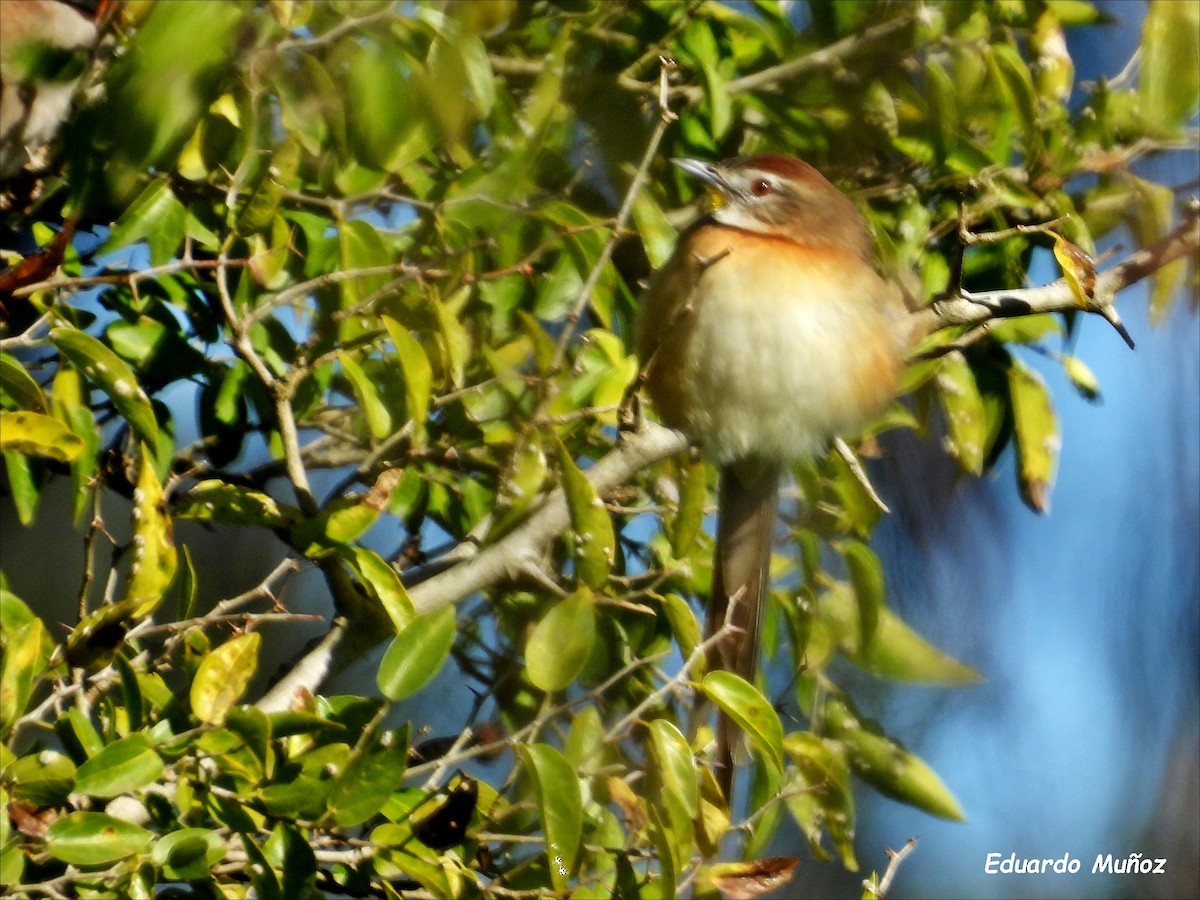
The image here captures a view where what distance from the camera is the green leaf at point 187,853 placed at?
1.84 meters

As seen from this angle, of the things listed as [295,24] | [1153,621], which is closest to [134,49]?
[295,24]

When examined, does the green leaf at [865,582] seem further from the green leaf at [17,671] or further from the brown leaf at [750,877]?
the green leaf at [17,671]

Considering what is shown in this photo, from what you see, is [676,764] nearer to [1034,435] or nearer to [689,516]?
[689,516]

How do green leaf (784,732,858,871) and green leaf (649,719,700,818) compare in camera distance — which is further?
green leaf (784,732,858,871)

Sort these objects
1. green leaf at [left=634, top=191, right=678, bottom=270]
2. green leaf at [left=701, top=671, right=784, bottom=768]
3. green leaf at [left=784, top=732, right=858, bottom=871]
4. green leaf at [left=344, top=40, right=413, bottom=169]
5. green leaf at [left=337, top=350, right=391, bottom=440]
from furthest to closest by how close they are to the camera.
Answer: green leaf at [left=634, top=191, right=678, bottom=270] < green leaf at [left=784, top=732, right=858, bottom=871] < green leaf at [left=337, top=350, right=391, bottom=440] < green leaf at [left=701, top=671, right=784, bottom=768] < green leaf at [left=344, top=40, right=413, bottom=169]

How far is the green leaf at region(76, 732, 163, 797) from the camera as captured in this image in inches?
71.3

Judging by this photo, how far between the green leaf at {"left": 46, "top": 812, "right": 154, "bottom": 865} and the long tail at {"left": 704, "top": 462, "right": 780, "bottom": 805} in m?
1.18

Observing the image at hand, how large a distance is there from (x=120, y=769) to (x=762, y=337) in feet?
5.62

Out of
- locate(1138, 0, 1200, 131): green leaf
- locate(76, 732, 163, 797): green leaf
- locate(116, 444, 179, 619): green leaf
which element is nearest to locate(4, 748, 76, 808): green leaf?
locate(76, 732, 163, 797): green leaf

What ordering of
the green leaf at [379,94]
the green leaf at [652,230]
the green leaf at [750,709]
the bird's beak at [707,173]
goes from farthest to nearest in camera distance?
the bird's beak at [707,173] → the green leaf at [652,230] → the green leaf at [750,709] → the green leaf at [379,94]

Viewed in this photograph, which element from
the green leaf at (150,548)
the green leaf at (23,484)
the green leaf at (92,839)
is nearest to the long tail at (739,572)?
the green leaf at (150,548)

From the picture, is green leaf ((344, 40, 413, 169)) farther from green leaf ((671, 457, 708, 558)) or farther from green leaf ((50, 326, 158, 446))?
green leaf ((671, 457, 708, 558))

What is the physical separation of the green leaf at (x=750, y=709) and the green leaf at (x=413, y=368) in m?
0.69

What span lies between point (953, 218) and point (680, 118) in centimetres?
67
